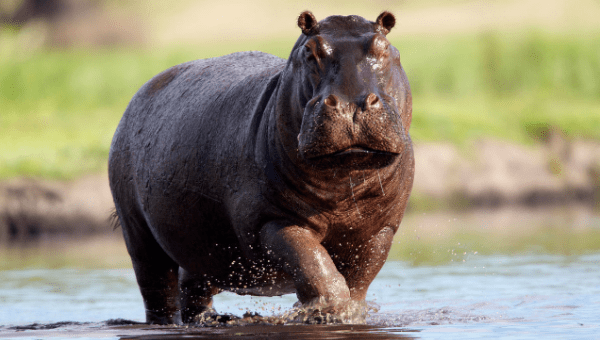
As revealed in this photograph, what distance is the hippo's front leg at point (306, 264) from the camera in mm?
4598

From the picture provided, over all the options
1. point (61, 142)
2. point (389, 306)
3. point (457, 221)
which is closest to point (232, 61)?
point (389, 306)

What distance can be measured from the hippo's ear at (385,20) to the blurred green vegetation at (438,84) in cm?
1385

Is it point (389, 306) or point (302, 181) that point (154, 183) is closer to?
point (302, 181)

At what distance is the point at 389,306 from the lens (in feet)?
22.6

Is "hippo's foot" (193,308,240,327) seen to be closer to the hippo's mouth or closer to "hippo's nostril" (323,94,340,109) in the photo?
the hippo's mouth

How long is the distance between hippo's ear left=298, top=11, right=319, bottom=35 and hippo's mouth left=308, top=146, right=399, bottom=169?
2.58ft

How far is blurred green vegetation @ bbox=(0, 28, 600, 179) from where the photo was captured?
19672 millimetres

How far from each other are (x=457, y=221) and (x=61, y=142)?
7.87m

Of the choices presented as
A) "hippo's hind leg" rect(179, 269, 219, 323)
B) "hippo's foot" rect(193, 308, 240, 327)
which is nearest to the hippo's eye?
"hippo's foot" rect(193, 308, 240, 327)

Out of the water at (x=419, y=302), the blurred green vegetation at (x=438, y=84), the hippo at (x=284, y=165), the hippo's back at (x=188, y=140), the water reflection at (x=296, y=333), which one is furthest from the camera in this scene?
the blurred green vegetation at (x=438, y=84)

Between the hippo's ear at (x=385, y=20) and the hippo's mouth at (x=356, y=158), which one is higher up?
the hippo's ear at (x=385, y=20)

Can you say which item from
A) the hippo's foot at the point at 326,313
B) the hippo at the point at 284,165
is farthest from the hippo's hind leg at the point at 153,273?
the hippo's foot at the point at 326,313

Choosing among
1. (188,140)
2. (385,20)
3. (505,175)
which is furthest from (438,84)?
(385,20)

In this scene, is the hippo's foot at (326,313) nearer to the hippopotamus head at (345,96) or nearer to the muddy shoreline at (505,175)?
the hippopotamus head at (345,96)
